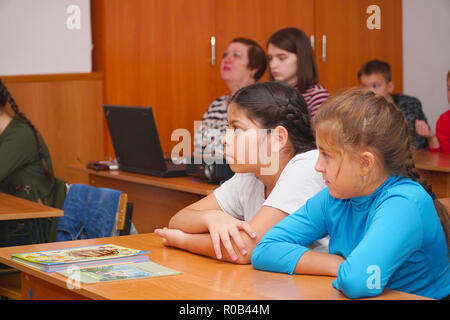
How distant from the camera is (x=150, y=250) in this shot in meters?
1.87

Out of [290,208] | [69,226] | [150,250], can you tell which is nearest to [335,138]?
[290,208]

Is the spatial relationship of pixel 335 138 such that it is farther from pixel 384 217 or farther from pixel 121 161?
pixel 121 161

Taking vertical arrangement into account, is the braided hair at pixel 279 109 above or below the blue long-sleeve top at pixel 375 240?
above

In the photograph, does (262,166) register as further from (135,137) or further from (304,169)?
(135,137)

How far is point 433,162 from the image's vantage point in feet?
12.3

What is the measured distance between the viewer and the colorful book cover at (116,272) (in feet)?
4.97

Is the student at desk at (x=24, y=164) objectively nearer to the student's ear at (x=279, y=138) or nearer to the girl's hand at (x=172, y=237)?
the girl's hand at (x=172, y=237)

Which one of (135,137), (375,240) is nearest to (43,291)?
(375,240)

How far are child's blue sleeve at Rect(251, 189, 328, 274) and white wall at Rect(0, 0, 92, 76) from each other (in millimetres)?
3619

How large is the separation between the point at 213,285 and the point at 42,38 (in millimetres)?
3819

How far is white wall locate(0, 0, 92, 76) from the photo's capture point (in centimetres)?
476

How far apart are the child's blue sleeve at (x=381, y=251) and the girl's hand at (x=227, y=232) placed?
36cm

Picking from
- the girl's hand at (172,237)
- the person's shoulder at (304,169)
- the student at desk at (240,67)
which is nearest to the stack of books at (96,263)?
the girl's hand at (172,237)

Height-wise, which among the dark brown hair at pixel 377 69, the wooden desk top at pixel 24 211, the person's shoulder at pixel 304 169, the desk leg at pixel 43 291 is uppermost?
the dark brown hair at pixel 377 69
